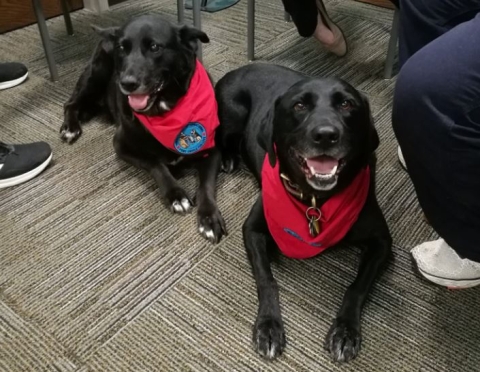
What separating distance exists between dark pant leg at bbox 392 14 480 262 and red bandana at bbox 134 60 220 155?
0.82m

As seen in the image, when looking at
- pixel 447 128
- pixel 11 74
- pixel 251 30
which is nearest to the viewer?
pixel 447 128

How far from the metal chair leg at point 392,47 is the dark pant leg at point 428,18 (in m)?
0.84

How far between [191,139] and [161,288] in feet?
1.95

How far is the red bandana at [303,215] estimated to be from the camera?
4.50 ft

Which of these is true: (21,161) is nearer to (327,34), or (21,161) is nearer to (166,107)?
(166,107)

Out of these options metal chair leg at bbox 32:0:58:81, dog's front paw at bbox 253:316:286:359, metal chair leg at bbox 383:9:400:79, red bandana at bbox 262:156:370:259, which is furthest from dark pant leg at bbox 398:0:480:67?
metal chair leg at bbox 32:0:58:81

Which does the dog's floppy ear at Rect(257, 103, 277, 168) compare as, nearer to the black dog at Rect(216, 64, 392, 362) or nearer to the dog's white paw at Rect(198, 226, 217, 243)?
the black dog at Rect(216, 64, 392, 362)

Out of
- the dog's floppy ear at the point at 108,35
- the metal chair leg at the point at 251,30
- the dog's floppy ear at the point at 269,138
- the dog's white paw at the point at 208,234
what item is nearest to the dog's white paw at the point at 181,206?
the dog's white paw at the point at 208,234

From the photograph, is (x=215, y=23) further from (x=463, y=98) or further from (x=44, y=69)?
(x=463, y=98)

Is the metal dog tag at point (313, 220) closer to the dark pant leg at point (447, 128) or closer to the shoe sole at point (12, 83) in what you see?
the dark pant leg at point (447, 128)

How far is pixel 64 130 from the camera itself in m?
2.12

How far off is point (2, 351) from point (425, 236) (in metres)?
1.29

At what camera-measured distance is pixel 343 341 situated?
125cm

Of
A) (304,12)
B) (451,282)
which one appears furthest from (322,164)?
(304,12)
